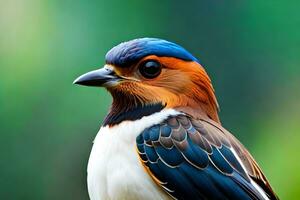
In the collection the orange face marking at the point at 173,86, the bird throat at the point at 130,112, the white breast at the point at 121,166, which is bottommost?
the white breast at the point at 121,166

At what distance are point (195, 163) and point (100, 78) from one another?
20.3 inches

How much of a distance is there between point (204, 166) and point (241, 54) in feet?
11.1

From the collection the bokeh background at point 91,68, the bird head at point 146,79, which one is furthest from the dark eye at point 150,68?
the bokeh background at point 91,68

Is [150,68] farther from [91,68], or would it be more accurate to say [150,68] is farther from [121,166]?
[91,68]

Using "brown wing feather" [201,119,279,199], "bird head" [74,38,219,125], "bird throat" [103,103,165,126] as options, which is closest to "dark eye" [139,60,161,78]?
"bird head" [74,38,219,125]

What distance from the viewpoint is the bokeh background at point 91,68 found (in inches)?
238

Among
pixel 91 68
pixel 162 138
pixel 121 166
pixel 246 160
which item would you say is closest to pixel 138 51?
pixel 162 138

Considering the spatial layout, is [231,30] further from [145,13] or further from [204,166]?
[204,166]

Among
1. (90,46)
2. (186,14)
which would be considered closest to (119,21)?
(90,46)

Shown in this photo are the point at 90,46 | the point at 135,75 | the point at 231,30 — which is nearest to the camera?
the point at 135,75

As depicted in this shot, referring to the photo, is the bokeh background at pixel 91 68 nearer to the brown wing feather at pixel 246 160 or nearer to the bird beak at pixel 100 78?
the brown wing feather at pixel 246 160

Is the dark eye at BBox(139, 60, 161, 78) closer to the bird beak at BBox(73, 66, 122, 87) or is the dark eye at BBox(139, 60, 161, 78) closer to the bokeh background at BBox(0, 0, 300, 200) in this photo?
the bird beak at BBox(73, 66, 122, 87)

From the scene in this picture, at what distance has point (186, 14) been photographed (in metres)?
6.95

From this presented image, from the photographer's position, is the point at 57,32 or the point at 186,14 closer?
the point at 57,32
